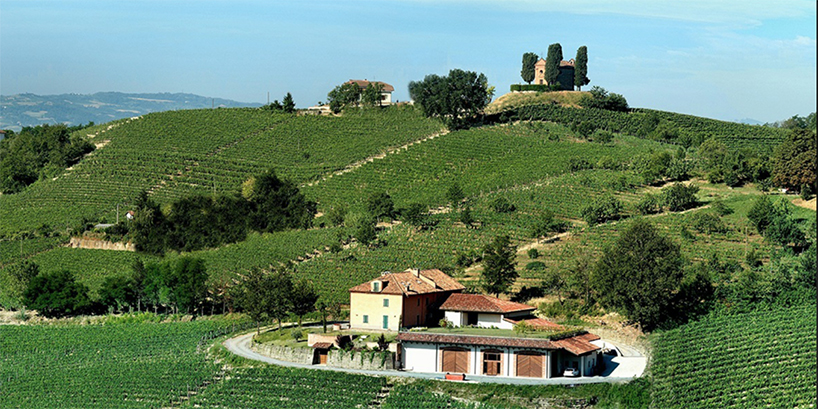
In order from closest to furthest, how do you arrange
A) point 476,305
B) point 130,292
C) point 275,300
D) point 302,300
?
1. point 476,305
2. point 275,300
3. point 302,300
4. point 130,292

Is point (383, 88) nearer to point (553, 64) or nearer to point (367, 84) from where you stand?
point (367, 84)

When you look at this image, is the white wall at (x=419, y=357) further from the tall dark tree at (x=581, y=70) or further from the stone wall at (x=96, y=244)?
the tall dark tree at (x=581, y=70)

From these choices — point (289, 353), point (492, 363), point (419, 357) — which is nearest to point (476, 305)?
point (419, 357)

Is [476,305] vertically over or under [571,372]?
over

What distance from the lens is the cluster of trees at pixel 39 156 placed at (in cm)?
10107

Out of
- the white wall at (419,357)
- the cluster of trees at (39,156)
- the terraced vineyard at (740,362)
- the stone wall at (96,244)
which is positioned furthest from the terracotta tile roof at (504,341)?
the cluster of trees at (39,156)

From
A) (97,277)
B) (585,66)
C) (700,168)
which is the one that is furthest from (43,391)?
(585,66)

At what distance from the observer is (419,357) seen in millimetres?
45469

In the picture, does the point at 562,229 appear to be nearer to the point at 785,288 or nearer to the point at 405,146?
the point at 785,288

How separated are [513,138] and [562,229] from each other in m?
28.8

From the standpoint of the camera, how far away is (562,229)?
68812 mm

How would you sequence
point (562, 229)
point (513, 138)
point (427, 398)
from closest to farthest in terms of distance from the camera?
point (427, 398) < point (562, 229) < point (513, 138)

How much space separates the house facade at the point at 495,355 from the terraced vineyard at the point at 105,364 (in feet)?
30.6

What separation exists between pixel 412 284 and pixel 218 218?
3224 cm
